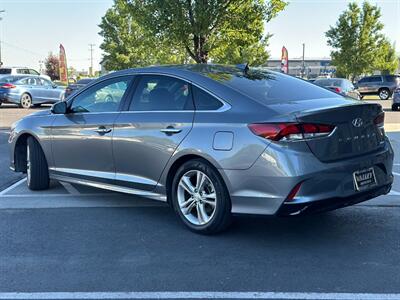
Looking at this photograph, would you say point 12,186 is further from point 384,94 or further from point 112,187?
point 384,94

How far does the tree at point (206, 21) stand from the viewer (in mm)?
15555

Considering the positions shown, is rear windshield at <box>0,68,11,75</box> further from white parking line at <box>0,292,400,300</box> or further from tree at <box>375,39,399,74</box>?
white parking line at <box>0,292,400,300</box>

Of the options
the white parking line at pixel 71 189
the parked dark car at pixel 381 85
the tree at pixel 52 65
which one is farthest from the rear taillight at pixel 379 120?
the tree at pixel 52 65

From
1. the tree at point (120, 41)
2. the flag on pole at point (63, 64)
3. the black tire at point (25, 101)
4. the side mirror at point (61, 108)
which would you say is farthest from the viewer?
the tree at point (120, 41)

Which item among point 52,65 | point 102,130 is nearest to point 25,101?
point 102,130

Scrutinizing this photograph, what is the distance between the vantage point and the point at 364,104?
4.72 metres

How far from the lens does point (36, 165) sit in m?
6.51

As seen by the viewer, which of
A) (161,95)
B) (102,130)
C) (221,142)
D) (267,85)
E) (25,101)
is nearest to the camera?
(221,142)

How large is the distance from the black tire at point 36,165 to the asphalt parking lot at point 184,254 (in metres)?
0.53

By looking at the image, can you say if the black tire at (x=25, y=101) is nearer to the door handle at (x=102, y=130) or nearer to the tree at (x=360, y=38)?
the door handle at (x=102, y=130)

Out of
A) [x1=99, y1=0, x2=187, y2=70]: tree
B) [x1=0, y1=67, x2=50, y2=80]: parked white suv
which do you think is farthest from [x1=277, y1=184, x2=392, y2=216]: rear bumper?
[x1=99, y1=0, x2=187, y2=70]: tree

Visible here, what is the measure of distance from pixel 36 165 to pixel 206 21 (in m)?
10.1

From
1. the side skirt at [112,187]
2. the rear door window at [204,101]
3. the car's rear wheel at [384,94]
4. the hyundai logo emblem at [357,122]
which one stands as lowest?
the side skirt at [112,187]

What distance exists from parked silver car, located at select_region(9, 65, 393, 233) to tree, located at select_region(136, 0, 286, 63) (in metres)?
10.1
